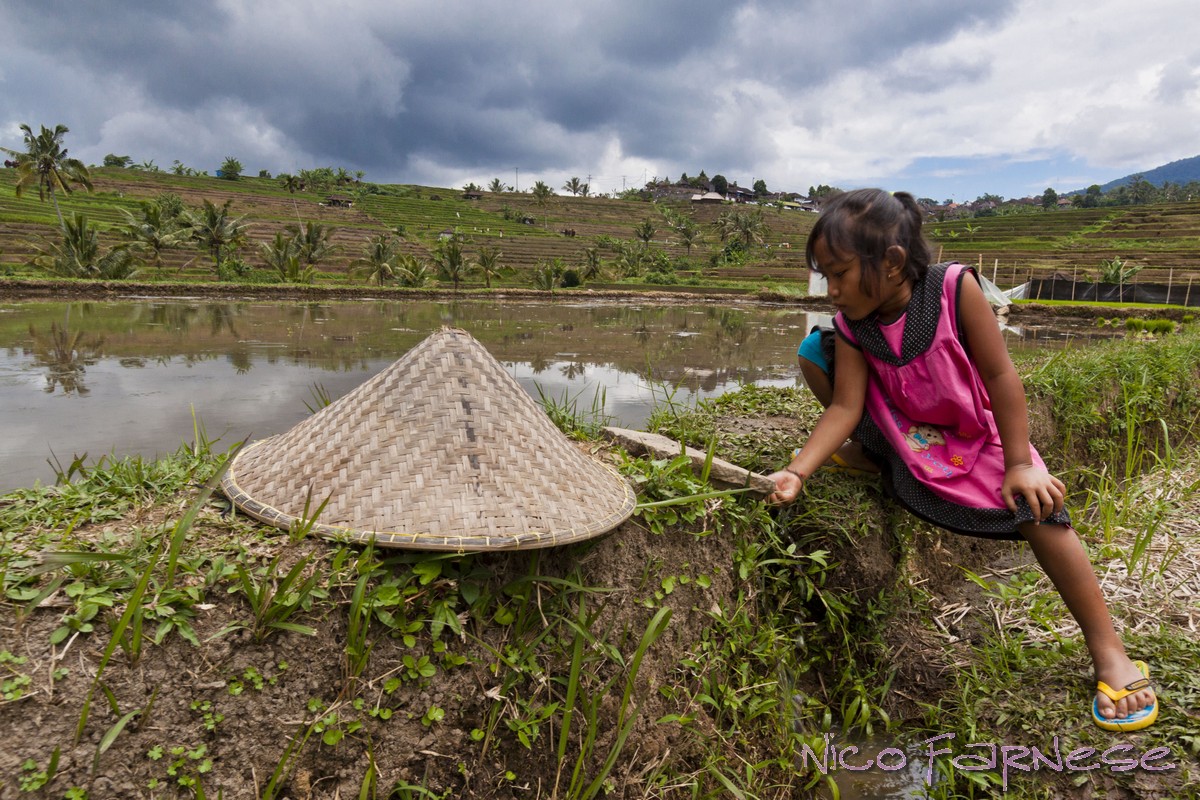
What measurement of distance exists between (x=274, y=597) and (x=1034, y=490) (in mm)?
1619

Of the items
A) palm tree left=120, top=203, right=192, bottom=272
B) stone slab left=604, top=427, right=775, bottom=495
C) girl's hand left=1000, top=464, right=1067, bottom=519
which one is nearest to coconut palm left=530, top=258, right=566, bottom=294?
palm tree left=120, top=203, right=192, bottom=272

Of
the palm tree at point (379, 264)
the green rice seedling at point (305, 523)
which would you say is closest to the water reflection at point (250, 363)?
the green rice seedling at point (305, 523)

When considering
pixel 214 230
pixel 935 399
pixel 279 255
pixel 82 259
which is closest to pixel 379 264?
pixel 279 255

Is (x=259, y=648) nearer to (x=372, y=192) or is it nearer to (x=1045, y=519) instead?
(x=1045, y=519)

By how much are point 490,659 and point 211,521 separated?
2.09 feet

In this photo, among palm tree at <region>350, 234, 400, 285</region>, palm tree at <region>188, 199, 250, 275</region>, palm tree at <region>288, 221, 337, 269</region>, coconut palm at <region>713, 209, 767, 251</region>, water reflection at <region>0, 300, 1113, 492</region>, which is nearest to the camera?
water reflection at <region>0, 300, 1113, 492</region>

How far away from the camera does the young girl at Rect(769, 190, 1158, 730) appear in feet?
4.65

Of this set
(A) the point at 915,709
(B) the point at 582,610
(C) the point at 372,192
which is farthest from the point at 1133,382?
(C) the point at 372,192

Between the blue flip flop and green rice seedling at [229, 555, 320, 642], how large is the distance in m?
1.56

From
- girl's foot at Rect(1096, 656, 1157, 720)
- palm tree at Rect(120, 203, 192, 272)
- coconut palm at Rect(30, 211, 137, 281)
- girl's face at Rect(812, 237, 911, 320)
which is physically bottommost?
girl's foot at Rect(1096, 656, 1157, 720)

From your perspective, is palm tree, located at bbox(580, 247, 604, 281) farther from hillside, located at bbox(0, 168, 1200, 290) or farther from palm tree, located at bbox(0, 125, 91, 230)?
palm tree, located at bbox(0, 125, 91, 230)

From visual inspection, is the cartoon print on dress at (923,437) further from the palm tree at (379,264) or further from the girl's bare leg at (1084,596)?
the palm tree at (379,264)

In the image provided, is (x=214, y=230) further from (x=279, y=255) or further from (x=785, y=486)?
(x=785, y=486)

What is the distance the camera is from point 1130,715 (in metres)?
1.24
